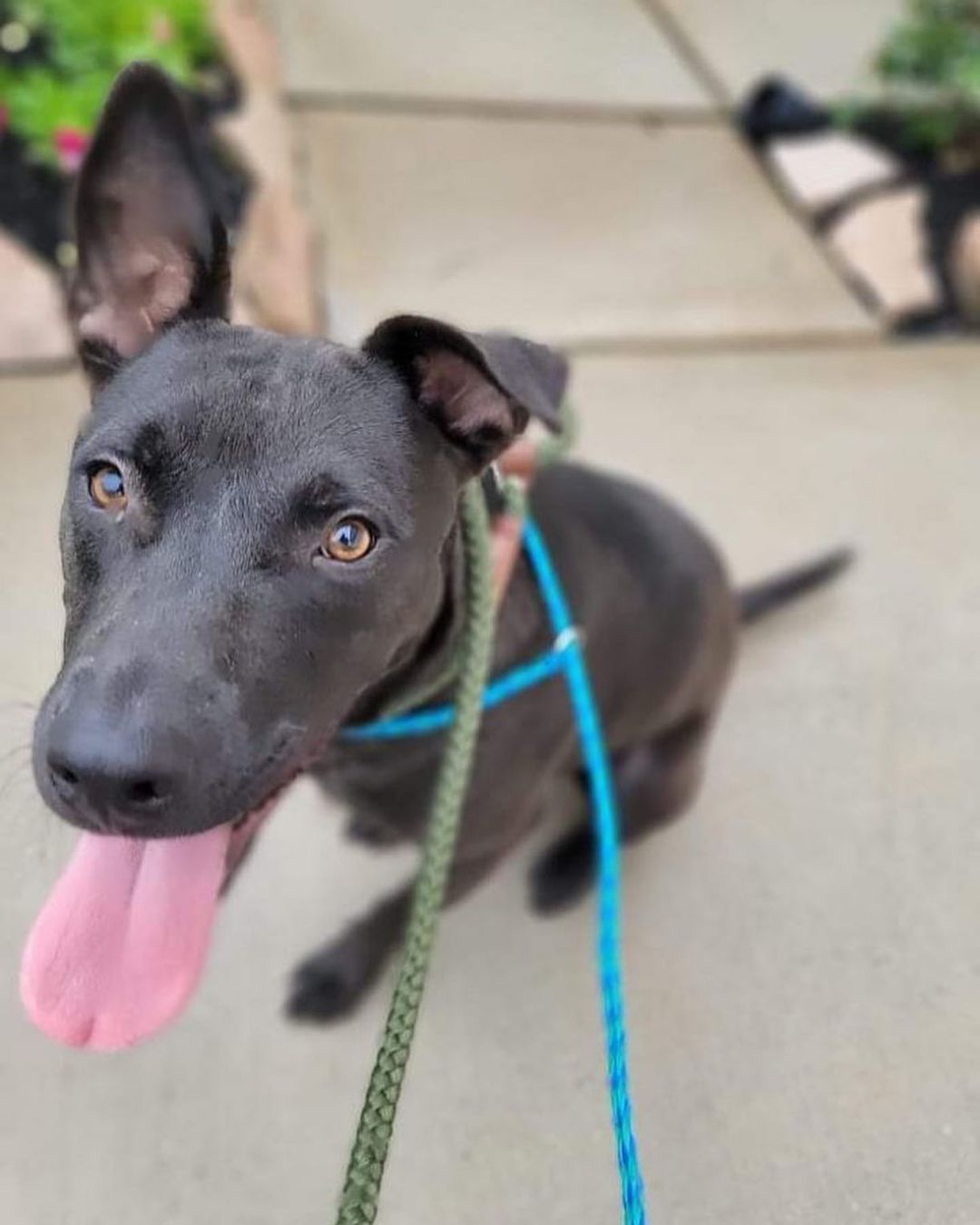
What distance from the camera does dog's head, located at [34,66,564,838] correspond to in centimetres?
132

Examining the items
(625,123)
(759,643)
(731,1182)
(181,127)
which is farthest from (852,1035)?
(625,123)

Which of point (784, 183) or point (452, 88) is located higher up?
point (452, 88)

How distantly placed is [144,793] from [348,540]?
428 mm

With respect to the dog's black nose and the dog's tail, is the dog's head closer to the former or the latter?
the dog's black nose

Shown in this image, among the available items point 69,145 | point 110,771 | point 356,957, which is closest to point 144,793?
point 110,771

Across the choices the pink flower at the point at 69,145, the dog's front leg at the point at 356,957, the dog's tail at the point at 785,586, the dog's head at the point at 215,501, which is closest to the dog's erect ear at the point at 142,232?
the dog's head at the point at 215,501

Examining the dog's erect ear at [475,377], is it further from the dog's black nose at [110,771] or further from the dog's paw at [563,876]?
the dog's paw at [563,876]

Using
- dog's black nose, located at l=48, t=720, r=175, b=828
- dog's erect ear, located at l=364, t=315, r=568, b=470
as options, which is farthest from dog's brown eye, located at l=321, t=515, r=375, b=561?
dog's black nose, located at l=48, t=720, r=175, b=828

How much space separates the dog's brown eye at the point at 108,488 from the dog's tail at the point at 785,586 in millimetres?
1900

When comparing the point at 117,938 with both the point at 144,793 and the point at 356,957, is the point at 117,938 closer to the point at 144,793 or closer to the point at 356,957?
the point at 144,793

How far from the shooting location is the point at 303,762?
5.12 feet

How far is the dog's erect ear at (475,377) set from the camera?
60.2 inches

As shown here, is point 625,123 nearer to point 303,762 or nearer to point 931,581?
point 931,581

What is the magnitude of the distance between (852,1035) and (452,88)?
3.96 meters
